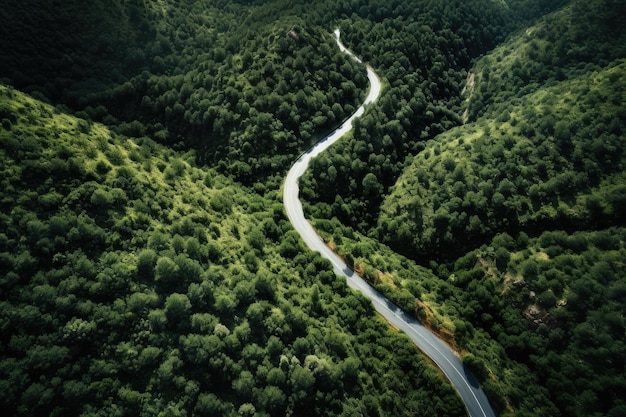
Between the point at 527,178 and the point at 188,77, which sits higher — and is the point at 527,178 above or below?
above

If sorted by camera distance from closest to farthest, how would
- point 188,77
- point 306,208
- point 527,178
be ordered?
point 527,178 → point 306,208 → point 188,77

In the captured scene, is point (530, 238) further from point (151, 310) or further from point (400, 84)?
point (151, 310)

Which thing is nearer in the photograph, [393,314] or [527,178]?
[393,314]

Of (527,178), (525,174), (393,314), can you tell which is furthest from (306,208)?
(527,178)

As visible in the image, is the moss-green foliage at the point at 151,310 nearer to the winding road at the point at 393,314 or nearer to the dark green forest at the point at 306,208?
the dark green forest at the point at 306,208

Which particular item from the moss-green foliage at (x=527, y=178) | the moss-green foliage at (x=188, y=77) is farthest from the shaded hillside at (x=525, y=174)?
the moss-green foliage at (x=188, y=77)

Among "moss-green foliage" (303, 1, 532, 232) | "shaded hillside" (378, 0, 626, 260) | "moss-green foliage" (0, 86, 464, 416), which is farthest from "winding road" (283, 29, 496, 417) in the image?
"shaded hillside" (378, 0, 626, 260)
